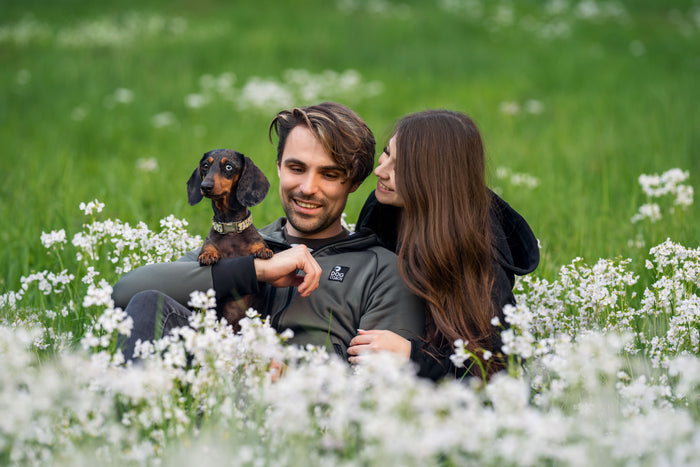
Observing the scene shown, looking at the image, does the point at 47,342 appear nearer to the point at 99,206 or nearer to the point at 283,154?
the point at 99,206

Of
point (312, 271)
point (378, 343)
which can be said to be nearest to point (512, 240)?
point (378, 343)

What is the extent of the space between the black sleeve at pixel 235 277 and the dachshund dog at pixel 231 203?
0.09 meters

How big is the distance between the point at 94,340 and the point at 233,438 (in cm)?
66

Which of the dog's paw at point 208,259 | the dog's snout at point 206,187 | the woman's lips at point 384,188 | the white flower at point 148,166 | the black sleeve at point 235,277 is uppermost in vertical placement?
the white flower at point 148,166

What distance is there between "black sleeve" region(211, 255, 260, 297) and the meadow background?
42.6 inches

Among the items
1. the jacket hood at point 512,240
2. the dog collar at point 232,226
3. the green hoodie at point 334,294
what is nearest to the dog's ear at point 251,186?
the dog collar at point 232,226

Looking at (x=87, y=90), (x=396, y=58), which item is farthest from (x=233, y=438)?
(x=396, y=58)

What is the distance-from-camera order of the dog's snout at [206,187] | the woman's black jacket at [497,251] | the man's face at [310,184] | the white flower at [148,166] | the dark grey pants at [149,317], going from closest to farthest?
the dark grey pants at [149,317]
the dog's snout at [206,187]
the woman's black jacket at [497,251]
the man's face at [310,184]
the white flower at [148,166]

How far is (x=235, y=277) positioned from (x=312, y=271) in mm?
418

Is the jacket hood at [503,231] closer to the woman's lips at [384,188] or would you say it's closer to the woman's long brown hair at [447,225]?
the woman's long brown hair at [447,225]

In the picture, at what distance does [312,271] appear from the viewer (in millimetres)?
3674

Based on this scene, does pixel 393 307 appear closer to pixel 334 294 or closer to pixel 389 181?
pixel 334 294

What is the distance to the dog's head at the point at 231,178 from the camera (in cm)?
359

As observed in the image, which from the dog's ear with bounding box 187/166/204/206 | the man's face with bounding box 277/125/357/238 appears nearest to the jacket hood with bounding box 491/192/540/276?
the man's face with bounding box 277/125/357/238
